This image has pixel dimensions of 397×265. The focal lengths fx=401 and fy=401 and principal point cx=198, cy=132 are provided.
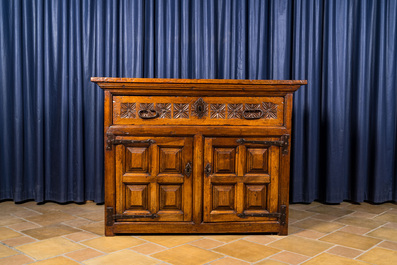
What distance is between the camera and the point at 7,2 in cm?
342

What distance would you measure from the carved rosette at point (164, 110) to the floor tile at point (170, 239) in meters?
0.77

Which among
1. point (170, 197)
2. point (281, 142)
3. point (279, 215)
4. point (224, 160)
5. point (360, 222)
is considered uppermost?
point (281, 142)

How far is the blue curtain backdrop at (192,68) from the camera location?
3.42m

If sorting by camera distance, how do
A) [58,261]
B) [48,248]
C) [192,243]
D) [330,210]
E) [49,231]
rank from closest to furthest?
[58,261]
[48,248]
[192,243]
[49,231]
[330,210]

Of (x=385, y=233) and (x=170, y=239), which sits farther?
(x=385, y=233)

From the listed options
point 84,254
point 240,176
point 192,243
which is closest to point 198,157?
point 240,176

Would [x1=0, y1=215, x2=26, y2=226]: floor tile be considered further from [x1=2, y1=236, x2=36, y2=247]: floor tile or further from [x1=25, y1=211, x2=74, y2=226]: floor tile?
[x1=2, y1=236, x2=36, y2=247]: floor tile

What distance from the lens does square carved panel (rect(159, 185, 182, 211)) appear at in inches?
101

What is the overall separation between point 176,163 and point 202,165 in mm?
167

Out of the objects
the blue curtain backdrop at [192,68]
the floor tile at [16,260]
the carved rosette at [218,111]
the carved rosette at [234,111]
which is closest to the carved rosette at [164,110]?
the carved rosette at [218,111]

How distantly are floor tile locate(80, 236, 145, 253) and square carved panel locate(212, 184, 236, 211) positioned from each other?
0.53 m

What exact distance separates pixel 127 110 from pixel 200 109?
1.51 ft

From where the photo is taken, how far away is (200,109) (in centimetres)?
254

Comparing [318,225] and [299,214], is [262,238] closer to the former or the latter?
[318,225]
